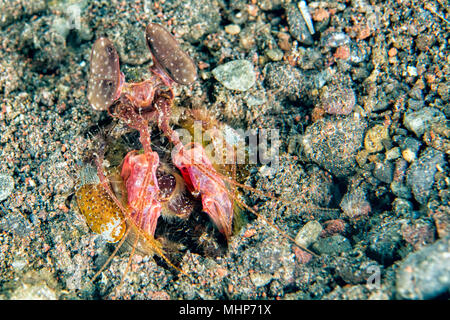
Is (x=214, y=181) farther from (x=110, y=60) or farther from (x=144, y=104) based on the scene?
(x=110, y=60)

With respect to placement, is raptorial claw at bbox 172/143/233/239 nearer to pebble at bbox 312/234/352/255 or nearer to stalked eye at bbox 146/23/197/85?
stalked eye at bbox 146/23/197/85

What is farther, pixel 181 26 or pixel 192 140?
pixel 181 26

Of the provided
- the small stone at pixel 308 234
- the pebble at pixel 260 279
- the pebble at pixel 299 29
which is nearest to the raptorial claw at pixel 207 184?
the pebble at pixel 260 279

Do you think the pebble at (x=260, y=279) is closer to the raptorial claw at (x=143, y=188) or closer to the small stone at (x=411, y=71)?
the raptorial claw at (x=143, y=188)

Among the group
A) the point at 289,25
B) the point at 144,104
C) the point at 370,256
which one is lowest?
the point at 370,256

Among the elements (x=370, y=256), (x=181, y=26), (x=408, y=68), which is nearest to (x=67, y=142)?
(x=181, y=26)
